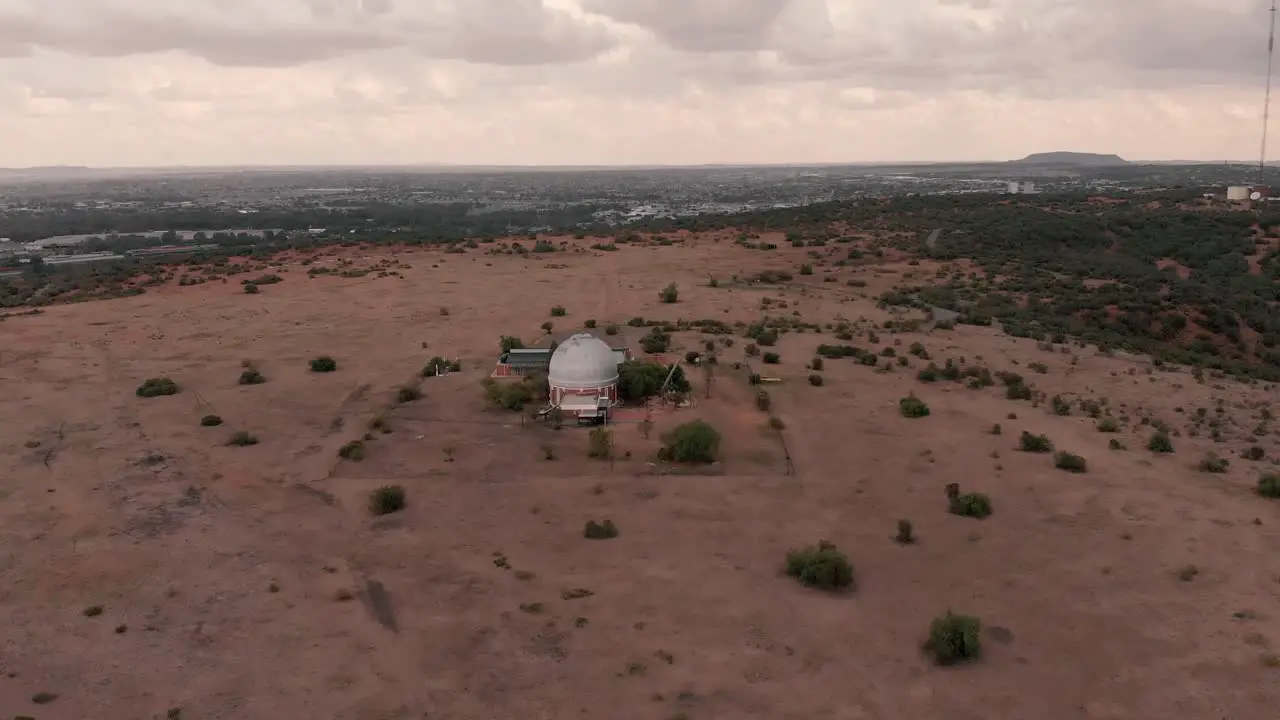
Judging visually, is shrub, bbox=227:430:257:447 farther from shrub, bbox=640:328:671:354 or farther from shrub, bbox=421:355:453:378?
shrub, bbox=640:328:671:354

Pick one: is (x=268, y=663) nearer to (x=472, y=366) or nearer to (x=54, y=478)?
(x=54, y=478)

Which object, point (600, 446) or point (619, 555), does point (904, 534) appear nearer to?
point (619, 555)

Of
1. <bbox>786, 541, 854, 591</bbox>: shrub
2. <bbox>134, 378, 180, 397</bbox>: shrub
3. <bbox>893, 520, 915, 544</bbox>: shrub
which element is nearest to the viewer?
<bbox>786, 541, 854, 591</bbox>: shrub

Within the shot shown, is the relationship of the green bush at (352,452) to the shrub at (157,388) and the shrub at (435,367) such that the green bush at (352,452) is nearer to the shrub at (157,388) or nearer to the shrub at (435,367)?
the shrub at (435,367)

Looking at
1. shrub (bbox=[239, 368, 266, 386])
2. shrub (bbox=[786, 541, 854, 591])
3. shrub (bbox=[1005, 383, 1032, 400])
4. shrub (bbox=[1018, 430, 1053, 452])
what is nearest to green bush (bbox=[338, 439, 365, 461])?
shrub (bbox=[239, 368, 266, 386])

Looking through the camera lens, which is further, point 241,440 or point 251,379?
point 251,379

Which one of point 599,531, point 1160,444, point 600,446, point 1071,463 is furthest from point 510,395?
point 1160,444
